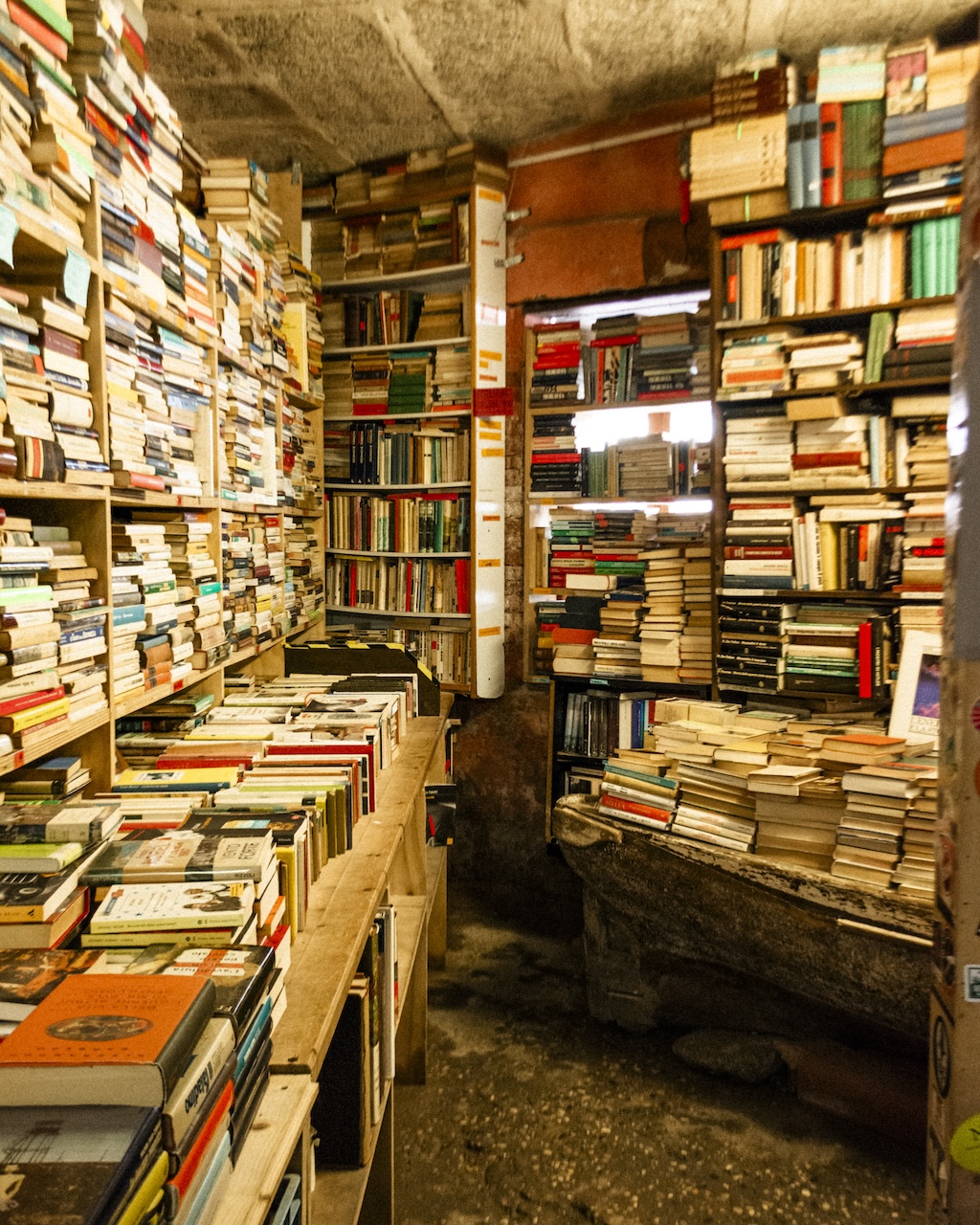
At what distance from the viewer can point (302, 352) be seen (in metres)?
3.68

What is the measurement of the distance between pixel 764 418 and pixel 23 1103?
3.14 m

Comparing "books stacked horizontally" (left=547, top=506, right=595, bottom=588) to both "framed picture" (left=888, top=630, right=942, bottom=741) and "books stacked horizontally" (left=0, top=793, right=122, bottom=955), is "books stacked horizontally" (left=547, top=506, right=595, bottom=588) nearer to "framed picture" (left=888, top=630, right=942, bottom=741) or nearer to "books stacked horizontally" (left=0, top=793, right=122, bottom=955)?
"framed picture" (left=888, top=630, right=942, bottom=741)

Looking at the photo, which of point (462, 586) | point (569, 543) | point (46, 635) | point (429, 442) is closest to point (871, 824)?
point (46, 635)

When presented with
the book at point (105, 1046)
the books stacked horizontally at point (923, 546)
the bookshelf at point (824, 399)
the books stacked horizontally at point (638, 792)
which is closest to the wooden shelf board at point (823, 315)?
the bookshelf at point (824, 399)

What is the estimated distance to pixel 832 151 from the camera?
121 inches

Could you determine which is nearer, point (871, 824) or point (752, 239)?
point (871, 824)

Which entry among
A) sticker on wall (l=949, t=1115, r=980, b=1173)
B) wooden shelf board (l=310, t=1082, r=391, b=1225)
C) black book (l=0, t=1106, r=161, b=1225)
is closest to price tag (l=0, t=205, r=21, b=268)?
black book (l=0, t=1106, r=161, b=1225)

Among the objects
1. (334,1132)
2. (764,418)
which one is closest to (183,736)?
(334,1132)

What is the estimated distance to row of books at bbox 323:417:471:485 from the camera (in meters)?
4.23

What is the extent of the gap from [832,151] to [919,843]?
95.5 inches

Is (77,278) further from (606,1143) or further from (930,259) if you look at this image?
(930,259)

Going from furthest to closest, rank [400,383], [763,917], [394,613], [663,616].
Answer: [394,613], [400,383], [663,616], [763,917]

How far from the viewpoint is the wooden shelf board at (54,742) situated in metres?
1.57

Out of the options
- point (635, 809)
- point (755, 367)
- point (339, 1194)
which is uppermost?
point (755, 367)
